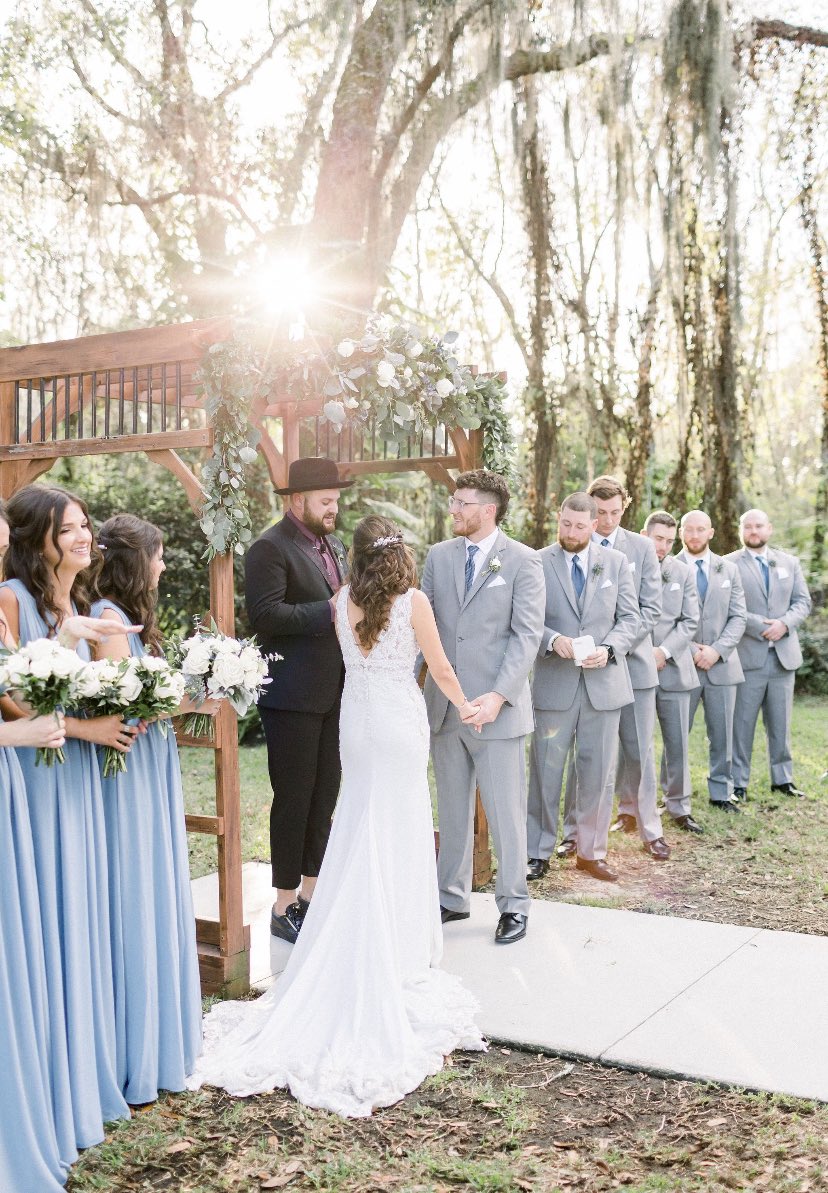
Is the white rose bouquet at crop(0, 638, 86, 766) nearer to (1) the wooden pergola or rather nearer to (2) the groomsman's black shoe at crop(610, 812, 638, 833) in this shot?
(1) the wooden pergola

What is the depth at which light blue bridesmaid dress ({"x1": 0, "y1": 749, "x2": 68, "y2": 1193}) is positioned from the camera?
313cm

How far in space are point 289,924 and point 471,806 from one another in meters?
1.04

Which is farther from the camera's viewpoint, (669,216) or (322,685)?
(669,216)

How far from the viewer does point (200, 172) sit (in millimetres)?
11992

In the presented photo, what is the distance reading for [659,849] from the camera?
6.94m

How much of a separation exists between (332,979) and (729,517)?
8411 millimetres

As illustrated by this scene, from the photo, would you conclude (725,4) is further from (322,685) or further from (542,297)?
(322,685)

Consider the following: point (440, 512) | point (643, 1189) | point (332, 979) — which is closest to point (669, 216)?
point (440, 512)

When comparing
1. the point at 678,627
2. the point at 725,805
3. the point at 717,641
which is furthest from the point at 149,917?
the point at 725,805

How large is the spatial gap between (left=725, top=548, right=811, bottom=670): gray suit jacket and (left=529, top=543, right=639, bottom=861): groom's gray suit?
7.17ft

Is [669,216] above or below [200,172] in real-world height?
below

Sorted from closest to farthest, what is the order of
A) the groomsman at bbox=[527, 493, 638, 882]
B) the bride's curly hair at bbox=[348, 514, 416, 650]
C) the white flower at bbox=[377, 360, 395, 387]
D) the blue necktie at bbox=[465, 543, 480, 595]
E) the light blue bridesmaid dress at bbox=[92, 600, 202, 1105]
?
the light blue bridesmaid dress at bbox=[92, 600, 202, 1105] < the bride's curly hair at bbox=[348, 514, 416, 650] < the white flower at bbox=[377, 360, 395, 387] < the blue necktie at bbox=[465, 543, 480, 595] < the groomsman at bbox=[527, 493, 638, 882]

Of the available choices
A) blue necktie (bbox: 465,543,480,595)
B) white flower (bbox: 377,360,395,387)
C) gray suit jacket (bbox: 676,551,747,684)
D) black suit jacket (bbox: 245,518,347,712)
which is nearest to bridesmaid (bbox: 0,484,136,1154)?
black suit jacket (bbox: 245,518,347,712)

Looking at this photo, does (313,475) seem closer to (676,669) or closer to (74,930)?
(74,930)
